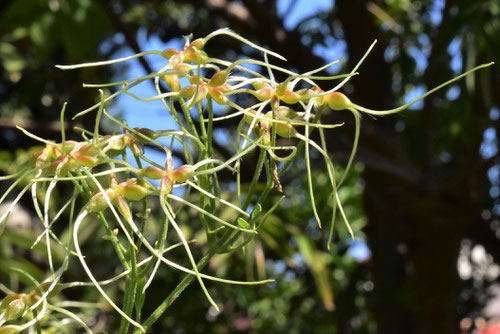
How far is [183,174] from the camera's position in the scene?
9.8 inches

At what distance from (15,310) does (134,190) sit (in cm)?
6

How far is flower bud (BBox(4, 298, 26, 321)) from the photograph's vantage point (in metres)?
0.25

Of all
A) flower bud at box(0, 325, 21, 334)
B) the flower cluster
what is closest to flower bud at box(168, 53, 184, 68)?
the flower cluster

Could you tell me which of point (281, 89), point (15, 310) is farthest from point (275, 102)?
point (15, 310)

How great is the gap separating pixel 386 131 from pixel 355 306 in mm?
648

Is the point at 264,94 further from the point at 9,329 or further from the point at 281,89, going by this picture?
the point at 9,329

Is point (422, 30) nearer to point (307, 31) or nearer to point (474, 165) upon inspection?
point (307, 31)

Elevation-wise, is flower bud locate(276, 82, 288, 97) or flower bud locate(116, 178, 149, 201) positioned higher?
flower bud locate(276, 82, 288, 97)

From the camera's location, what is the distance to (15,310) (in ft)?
0.83

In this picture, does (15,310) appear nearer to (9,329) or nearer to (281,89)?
(9,329)

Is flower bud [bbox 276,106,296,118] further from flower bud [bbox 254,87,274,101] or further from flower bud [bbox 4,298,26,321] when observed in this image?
flower bud [bbox 4,298,26,321]

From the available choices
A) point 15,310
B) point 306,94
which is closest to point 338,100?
point 306,94

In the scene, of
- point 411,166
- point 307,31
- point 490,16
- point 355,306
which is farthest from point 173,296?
point 355,306

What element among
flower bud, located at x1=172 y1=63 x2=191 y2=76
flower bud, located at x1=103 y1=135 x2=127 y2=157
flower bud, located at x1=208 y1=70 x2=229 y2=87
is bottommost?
flower bud, located at x1=103 y1=135 x2=127 y2=157
